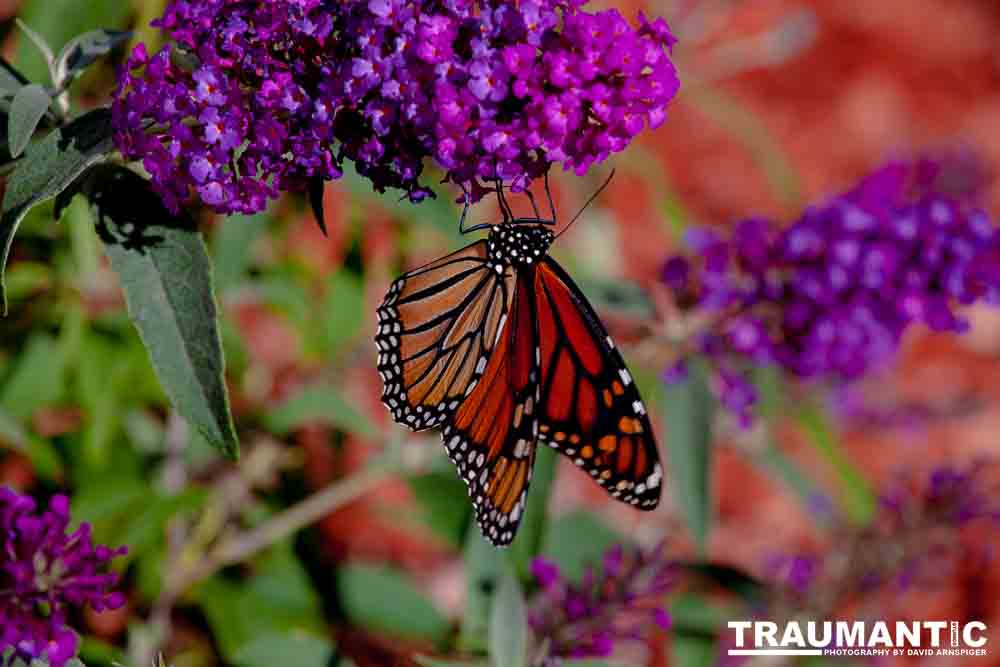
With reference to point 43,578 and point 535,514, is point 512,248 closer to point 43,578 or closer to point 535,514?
point 535,514

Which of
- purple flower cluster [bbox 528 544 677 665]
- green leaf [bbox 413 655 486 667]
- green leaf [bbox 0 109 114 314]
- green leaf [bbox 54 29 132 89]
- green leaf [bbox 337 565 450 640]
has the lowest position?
green leaf [bbox 413 655 486 667]

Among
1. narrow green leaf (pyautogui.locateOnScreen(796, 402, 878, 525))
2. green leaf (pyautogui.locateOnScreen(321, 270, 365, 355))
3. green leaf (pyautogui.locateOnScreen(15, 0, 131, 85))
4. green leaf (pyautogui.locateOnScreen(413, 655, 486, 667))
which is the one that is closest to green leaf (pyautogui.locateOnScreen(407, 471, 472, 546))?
green leaf (pyautogui.locateOnScreen(321, 270, 365, 355))

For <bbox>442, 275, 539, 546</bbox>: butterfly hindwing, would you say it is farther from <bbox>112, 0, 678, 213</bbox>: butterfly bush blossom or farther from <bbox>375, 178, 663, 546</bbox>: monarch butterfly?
<bbox>112, 0, 678, 213</bbox>: butterfly bush blossom

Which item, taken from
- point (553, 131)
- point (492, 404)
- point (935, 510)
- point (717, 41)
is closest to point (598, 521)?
point (935, 510)

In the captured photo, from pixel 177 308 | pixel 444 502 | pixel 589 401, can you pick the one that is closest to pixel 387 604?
pixel 444 502

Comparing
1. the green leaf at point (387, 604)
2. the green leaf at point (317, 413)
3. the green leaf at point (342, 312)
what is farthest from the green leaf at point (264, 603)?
the green leaf at point (342, 312)
